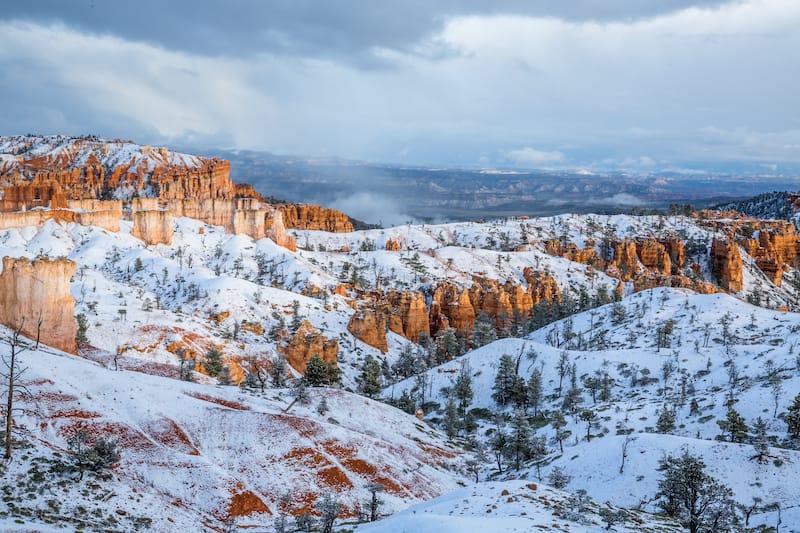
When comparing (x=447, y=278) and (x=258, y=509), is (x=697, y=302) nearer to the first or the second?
(x=447, y=278)

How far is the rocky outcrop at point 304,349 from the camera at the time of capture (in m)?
85.4

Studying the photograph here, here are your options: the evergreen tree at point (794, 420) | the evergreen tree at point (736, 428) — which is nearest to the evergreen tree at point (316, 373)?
the evergreen tree at point (736, 428)

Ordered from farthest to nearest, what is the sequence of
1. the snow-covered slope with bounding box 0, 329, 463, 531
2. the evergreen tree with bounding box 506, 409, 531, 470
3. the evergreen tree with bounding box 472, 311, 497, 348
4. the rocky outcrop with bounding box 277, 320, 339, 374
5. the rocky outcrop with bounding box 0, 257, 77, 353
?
the evergreen tree with bounding box 472, 311, 497, 348 → the rocky outcrop with bounding box 277, 320, 339, 374 → the rocky outcrop with bounding box 0, 257, 77, 353 → the evergreen tree with bounding box 506, 409, 531, 470 → the snow-covered slope with bounding box 0, 329, 463, 531

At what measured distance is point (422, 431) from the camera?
56.1 meters

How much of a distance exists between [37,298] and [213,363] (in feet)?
66.8

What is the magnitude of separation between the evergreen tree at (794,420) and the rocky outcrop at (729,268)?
421ft

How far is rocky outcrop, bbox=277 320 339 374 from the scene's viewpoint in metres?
85.4

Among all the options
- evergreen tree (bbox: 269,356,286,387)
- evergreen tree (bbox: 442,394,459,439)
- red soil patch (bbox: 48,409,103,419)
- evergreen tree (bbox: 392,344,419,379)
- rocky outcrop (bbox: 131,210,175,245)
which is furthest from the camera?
rocky outcrop (bbox: 131,210,175,245)

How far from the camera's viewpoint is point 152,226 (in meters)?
144

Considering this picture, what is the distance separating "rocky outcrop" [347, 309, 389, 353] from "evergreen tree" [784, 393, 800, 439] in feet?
213

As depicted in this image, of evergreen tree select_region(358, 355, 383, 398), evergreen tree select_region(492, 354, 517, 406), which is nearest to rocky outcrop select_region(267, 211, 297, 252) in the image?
evergreen tree select_region(358, 355, 383, 398)

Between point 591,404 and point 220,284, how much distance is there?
6536 centimetres

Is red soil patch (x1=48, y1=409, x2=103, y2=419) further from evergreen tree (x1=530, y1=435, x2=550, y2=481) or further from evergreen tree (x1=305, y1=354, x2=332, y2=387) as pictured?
evergreen tree (x1=530, y1=435, x2=550, y2=481)

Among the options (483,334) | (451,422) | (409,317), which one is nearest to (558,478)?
(451,422)
